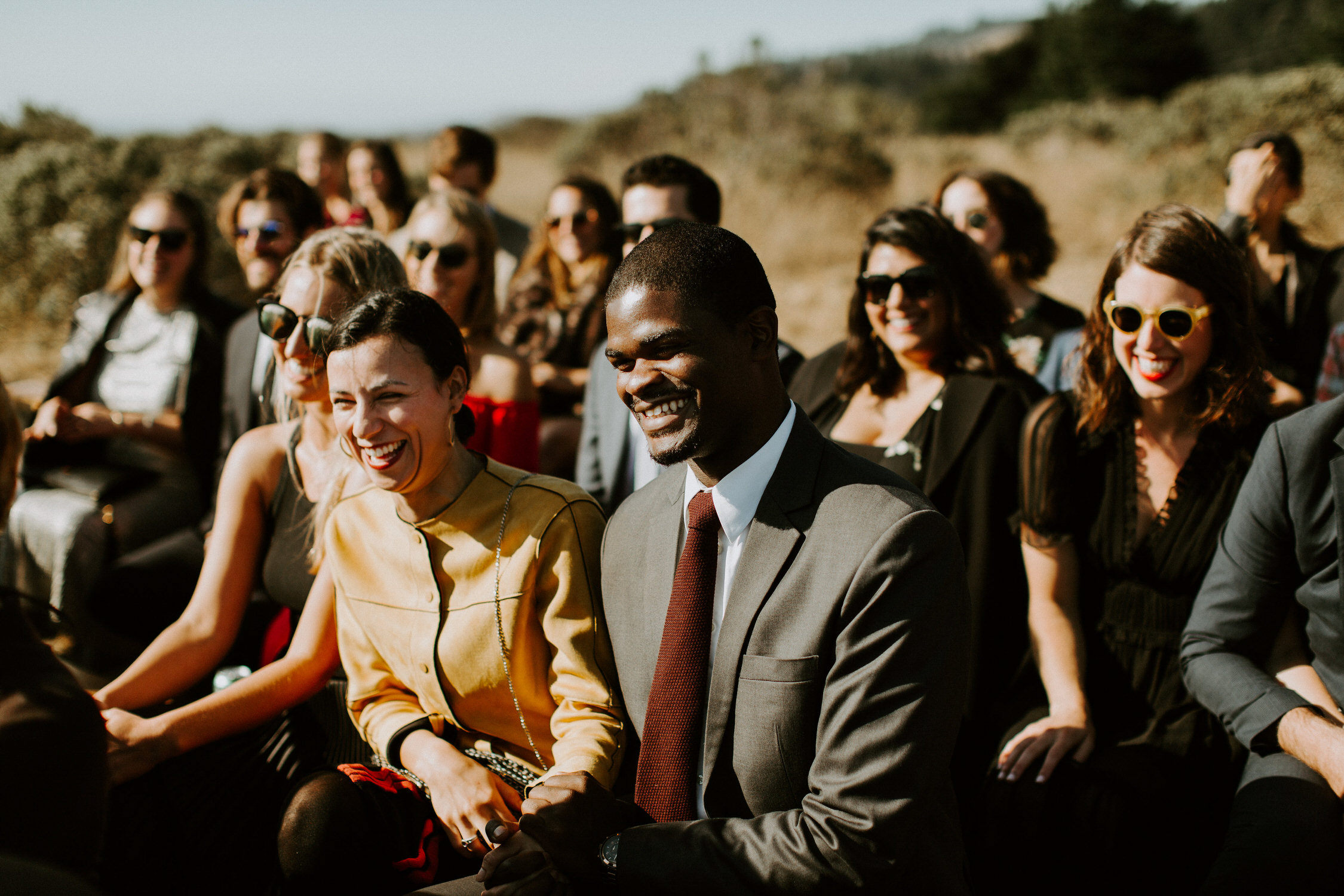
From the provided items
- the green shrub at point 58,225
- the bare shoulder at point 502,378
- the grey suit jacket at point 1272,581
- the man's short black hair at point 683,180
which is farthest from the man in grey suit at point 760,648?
the green shrub at point 58,225

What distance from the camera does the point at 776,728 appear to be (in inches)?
76.5

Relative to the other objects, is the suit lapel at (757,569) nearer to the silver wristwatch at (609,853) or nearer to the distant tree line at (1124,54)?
the silver wristwatch at (609,853)

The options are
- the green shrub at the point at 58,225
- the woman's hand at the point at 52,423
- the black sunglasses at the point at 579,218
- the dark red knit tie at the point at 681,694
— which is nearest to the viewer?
the dark red knit tie at the point at 681,694

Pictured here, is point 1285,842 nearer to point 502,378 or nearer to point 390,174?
point 502,378

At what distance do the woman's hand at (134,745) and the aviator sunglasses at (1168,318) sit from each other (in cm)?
281

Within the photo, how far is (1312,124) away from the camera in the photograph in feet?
45.0

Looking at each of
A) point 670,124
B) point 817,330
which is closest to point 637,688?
point 817,330

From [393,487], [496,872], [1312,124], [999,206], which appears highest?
[1312,124]

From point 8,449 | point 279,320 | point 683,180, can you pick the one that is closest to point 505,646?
point 8,449

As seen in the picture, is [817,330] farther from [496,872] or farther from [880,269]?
[496,872]

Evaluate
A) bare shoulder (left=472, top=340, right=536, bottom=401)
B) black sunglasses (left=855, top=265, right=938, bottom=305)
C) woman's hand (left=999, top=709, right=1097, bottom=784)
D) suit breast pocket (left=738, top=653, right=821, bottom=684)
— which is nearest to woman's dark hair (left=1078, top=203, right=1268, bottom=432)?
black sunglasses (left=855, top=265, right=938, bottom=305)

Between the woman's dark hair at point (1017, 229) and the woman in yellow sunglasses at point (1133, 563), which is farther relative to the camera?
the woman's dark hair at point (1017, 229)

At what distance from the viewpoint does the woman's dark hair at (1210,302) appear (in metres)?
2.81

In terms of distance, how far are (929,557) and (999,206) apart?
3.52m
